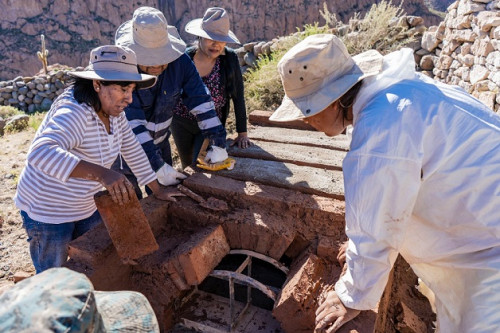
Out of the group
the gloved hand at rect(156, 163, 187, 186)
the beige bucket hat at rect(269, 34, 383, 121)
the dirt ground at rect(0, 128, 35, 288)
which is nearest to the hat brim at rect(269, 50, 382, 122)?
the beige bucket hat at rect(269, 34, 383, 121)

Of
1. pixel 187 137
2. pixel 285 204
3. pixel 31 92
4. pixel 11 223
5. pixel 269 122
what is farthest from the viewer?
pixel 31 92

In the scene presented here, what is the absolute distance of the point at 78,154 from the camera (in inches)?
84.9

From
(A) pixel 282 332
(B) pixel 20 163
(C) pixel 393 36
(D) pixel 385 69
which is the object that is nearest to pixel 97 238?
(A) pixel 282 332

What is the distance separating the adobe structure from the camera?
6.95 feet

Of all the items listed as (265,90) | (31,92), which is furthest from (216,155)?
(31,92)

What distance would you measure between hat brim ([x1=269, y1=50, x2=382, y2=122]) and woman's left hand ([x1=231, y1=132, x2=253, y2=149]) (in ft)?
5.96

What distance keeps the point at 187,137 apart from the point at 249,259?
5.89ft

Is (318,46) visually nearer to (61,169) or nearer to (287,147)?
(61,169)

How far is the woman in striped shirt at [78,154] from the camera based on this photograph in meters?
1.89

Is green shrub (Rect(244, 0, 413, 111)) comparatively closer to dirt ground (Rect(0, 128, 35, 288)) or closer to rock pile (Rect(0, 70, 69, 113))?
dirt ground (Rect(0, 128, 35, 288))

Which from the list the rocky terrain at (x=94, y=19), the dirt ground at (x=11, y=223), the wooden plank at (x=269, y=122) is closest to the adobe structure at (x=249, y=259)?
the wooden plank at (x=269, y=122)

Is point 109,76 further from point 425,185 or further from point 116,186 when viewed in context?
point 425,185

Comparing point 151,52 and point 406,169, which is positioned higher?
point 151,52

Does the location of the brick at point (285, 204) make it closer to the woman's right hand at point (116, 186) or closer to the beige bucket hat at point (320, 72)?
the woman's right hand at point (116, 186)
